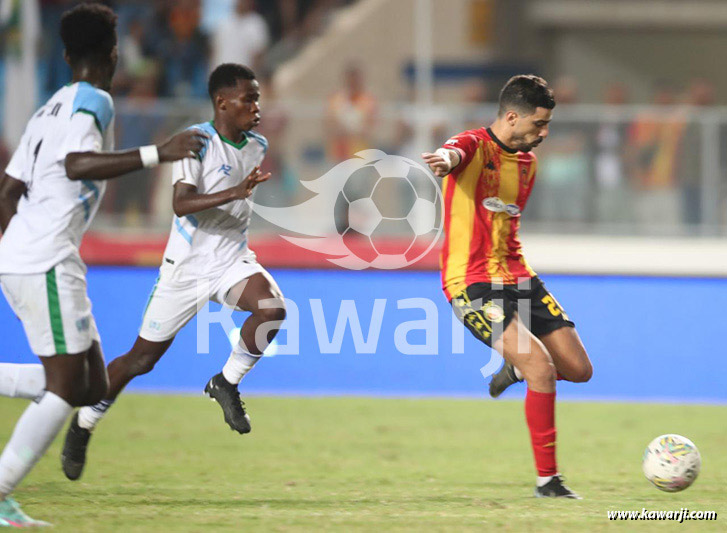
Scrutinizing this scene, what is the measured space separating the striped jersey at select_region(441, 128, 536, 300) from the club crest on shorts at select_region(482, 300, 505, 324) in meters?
0.17

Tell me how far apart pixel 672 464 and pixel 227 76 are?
317 cm

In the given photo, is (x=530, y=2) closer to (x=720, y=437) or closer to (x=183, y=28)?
(x=183, y=28)

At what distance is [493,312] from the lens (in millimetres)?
6473

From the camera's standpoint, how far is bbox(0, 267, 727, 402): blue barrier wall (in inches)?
421

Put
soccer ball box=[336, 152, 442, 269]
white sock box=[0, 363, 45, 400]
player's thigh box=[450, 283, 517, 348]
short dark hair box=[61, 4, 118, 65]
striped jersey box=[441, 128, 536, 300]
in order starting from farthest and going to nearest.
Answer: soccer ball box=[336, 152, 442, 269]
striped jersey box=[441, 128, 536, 300]
player's thigh box=[450, 283, 517, 348]
white sock box=[0, 363, 45, 400]
short dark hair box=[61, 4, 118, 65]

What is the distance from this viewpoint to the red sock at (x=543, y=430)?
635 centimetres

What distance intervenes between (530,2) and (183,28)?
604cm

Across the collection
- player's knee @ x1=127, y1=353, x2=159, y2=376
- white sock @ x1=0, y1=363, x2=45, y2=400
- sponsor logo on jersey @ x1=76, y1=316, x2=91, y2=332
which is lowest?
player's knee @ x1=127, y1=353, x2=159, y2=376

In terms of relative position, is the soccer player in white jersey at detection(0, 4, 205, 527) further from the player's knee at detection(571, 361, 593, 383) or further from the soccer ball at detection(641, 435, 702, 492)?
the soccer ball at detection(641, 435, 702, 492)

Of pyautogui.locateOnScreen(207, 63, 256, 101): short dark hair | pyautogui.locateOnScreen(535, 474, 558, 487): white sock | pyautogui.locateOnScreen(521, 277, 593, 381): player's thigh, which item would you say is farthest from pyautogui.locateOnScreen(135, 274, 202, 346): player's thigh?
pyautogui.locateOnScreen(535, 474, 558, 487): white sock

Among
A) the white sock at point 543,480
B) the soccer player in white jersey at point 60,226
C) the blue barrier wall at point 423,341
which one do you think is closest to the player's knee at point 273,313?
the soccer player in white jersey at point 60,226

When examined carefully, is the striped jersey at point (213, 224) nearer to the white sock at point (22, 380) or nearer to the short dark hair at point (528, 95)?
the white sock at point (22, 380)

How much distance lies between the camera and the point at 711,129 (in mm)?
12180

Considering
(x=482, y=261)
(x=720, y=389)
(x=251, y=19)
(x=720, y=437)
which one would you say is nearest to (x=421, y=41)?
(x=251, y=19)
